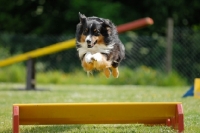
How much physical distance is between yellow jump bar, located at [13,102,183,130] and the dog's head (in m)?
1.14

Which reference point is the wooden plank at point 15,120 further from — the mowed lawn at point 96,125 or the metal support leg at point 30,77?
the metal support leg at point 30,77

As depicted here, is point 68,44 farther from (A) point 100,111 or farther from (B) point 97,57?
(A) point 100,111

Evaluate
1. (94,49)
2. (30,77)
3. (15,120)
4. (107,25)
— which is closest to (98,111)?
(15,120)

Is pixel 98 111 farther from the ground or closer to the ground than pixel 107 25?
closer to the ground

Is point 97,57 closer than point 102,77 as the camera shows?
Yes

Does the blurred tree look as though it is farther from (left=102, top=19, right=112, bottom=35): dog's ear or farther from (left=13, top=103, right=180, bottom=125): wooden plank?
(left=13, top=103, right=180, bottom=125): wooden plank

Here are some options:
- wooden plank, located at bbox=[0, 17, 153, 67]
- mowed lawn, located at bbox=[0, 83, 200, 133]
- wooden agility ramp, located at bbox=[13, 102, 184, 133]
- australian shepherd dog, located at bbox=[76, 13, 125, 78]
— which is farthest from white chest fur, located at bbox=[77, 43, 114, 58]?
wooden plank, located at bbox=[0, 17, 153, 67]

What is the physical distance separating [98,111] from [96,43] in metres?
1.38

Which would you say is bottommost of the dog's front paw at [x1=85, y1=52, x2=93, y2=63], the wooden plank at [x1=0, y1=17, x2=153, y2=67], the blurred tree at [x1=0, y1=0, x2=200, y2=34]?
the dog's front paw at [x1=85, y1=52, x2=93, y2=63]

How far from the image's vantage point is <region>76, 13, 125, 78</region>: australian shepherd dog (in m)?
5.87

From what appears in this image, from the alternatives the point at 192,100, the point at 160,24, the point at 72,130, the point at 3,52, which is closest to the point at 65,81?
the point at 3,52

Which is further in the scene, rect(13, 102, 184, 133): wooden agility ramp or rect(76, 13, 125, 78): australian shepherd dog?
rect(76, 13, 125, 78): australian shepherd dog

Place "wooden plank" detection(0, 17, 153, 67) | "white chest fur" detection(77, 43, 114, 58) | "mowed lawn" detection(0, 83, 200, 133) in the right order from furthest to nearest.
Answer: "wooden plank" detection(0, 17, 153, 67), "white chest fur" detection(77, 43, 114, 58), "mowed lawn" detection(0, 83, 200, 133)

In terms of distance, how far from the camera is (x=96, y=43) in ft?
20.1
